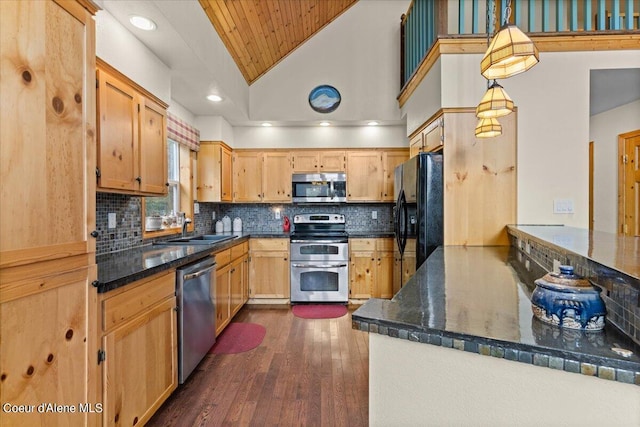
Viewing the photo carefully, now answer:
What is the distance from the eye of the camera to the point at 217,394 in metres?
2.15

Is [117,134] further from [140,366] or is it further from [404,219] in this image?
[404,219]

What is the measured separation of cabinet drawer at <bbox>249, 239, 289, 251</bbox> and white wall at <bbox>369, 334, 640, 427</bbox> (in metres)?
3.19

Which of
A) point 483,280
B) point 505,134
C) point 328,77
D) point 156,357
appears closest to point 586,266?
point 483,280

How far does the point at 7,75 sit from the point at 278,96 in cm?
335

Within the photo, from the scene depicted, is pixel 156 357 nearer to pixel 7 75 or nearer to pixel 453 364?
pixel 7 75

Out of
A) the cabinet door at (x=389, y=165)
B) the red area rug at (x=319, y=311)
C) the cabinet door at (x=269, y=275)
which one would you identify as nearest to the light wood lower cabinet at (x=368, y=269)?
the red area rug at (x=319, y=311)

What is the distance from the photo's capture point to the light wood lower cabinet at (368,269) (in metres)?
4.11

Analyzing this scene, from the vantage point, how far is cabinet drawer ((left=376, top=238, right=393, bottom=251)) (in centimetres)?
409

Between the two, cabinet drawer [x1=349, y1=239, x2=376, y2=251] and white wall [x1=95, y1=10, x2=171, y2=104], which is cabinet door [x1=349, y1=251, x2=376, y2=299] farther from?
white wall [x1=95, y1=10, x2=171, y2=104]

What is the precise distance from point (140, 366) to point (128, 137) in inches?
53.0

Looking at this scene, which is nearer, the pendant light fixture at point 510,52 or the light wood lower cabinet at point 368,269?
the pendant light fixture at point 510,52

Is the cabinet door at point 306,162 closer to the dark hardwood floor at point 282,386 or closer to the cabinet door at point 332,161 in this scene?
the cabinet door at point 332,161

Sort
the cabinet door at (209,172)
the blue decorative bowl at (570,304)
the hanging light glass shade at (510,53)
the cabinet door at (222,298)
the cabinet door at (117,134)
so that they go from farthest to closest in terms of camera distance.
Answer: the cabinet door at (209,172)
the cabinet door at (222,298)
the cabinet door at (117,134)
the hanging light glass shade at (510,53)
the blue decorative bowl at (570,304)

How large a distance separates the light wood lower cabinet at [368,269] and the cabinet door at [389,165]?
699mm
